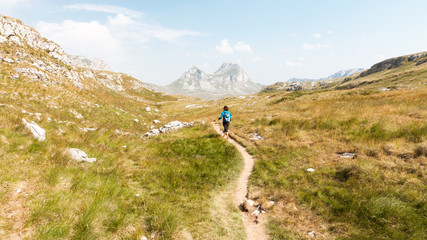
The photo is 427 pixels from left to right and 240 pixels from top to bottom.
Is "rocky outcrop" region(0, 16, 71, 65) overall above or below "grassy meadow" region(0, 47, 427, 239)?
above

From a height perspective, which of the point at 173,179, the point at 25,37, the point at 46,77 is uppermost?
the point at 25,37

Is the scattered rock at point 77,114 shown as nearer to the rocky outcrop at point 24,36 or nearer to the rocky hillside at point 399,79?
the rocky outcrop at point 24,36

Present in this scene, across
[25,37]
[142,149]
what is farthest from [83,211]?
[25,37]

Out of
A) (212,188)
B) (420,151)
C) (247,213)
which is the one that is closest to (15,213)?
(212,188)

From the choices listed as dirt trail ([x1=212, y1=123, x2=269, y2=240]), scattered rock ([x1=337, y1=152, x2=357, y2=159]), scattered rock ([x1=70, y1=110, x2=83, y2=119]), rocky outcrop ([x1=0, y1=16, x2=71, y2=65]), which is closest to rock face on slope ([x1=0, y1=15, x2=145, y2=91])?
rocky outcrop ([x1=0, y1=16, x2=71, y2=65])

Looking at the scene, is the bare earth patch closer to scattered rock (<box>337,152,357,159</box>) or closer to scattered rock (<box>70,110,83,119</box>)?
scattered rock (<box>337,152,357,159</box>)

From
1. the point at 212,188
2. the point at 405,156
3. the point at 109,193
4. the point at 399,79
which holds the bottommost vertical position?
the point at 212,188

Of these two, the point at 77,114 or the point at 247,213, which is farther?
the point at 77,114

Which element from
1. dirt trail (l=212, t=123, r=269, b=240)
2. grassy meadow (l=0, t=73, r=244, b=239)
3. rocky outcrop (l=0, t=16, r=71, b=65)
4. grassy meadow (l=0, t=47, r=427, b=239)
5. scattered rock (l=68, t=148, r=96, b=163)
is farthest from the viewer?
rocky outcrop (l=0, t=16, r=71, b=65)

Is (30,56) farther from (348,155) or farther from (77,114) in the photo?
(348,155)

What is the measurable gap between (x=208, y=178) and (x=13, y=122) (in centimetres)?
1130

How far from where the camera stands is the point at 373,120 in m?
14.4

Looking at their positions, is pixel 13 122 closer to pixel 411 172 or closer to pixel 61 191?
pixel 61 191

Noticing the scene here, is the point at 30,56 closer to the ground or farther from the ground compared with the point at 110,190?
farther from the ground
